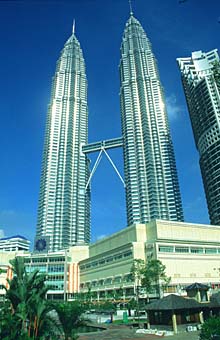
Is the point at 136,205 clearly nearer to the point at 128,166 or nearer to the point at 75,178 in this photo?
the point at 128,166

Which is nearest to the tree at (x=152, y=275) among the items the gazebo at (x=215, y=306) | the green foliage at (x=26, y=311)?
the gazebo at (x=215, y=306)

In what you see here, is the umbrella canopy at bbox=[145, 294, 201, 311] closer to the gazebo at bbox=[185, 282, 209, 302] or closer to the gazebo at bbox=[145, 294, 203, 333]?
the gazebo at bbox=[145, 294, 203, 333]

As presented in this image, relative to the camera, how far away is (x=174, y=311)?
133 ft

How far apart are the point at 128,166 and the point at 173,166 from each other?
26.8 metres

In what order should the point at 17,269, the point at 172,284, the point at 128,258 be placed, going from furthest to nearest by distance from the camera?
the point at 128,258
the point at 172,284
the point at 17,269

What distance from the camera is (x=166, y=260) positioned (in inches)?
3501

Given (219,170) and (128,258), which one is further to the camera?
(219,170)

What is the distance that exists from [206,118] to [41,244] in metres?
102

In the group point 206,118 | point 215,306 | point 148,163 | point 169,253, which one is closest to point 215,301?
point 215,306

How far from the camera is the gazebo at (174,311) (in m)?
40.7

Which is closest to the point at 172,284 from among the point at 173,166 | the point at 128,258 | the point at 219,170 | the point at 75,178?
the point at 128,258

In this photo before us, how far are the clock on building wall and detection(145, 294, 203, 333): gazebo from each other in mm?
94782

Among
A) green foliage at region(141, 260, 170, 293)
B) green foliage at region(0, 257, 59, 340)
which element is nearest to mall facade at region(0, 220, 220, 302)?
green foliage at region(141, 260, 170, 293)

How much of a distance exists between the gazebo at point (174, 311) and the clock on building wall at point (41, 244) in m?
94.8
